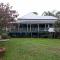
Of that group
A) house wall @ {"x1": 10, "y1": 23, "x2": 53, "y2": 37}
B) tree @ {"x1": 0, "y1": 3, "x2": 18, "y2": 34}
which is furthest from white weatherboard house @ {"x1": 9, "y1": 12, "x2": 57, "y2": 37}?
tree @ {"x1": 0, "y1": 3, "x2": 18, "y2": 34}

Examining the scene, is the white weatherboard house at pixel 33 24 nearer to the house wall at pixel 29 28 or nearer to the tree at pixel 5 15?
the house wall at pixel 29 28

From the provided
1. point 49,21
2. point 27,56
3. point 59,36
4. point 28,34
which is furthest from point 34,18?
point 27,56

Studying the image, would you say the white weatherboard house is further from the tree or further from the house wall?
the tree

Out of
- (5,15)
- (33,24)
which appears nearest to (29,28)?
(33,24)

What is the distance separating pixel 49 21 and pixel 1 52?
111 feet

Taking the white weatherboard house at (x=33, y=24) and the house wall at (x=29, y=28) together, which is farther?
the white weatherboard house at (x=33, y=24)

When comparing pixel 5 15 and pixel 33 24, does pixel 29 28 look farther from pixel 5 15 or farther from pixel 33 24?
pixel 5 15

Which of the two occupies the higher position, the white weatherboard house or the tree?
the tree

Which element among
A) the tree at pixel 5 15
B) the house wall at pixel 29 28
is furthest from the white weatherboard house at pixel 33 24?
the tree at pixel 5 15

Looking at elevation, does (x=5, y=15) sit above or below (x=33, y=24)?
above

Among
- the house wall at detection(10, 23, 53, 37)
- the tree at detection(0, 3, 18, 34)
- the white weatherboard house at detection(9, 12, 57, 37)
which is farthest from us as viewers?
the white weatherboard house at detection(9, 12, 57, 37)

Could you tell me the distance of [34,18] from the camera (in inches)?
1887

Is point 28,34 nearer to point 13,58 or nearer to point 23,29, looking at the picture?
point 23,29

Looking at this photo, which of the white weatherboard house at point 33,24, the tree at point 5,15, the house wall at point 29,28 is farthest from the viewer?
the white weatherboard house at point 33,24
